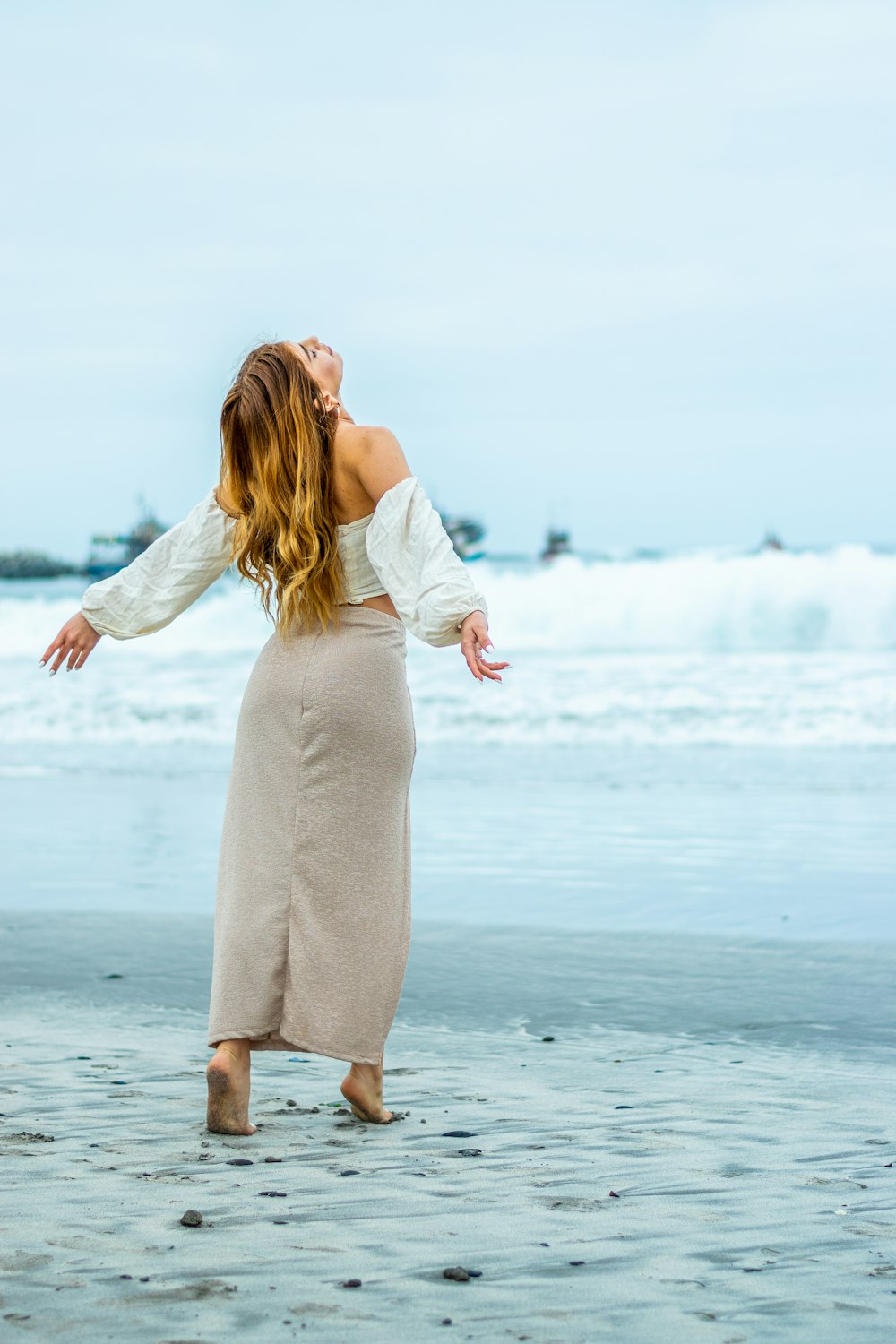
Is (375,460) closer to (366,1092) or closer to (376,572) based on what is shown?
(376,572)

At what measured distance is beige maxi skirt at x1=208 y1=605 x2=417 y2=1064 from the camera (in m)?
3.31

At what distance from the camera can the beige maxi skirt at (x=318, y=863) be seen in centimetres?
331

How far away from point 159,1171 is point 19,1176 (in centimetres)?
26

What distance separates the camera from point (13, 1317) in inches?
81.9

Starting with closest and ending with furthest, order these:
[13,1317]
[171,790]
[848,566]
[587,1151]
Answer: [13,1317]
[587,1151]
[171,790]
[848,566]

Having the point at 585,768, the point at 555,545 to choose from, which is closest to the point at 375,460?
the point at 585,768

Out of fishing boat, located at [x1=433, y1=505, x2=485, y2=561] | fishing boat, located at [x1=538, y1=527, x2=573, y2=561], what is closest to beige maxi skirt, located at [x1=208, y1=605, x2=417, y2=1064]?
fishing boat, located at [x1=433, y1=505, x2=485, y2=561]

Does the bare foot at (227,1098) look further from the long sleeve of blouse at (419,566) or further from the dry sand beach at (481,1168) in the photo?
the long sleeve of blouse at (419,566)

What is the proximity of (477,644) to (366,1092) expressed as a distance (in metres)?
1.04

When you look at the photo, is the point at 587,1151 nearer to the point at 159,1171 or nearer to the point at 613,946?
the point at 159,1171

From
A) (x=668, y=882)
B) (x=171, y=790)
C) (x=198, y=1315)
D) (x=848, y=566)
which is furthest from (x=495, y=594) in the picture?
(x=198, y=1315)

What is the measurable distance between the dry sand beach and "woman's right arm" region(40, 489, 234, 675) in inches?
43.7

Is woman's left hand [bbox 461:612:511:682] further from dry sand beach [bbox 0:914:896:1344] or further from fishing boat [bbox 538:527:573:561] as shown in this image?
fishing boat [bbox 538:527:573:561]

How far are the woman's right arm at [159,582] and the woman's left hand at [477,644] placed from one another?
2.35 feet
